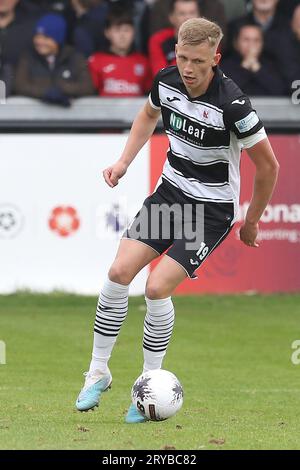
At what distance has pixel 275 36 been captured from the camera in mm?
16984

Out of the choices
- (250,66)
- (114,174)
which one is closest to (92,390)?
(114,174)

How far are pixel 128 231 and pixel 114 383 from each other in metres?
2.44

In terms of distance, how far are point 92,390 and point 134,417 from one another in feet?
1.19

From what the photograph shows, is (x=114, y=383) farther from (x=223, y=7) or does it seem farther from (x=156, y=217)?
(x=223, y=7)

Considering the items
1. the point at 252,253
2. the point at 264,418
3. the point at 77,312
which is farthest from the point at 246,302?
the point at 264,418

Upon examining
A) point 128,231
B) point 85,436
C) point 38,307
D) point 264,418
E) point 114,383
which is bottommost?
point 38,307

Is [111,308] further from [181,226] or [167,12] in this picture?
[167,12]

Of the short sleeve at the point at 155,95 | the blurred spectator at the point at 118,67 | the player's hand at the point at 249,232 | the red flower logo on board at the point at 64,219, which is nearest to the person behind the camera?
the player's hand at the point at 249,232

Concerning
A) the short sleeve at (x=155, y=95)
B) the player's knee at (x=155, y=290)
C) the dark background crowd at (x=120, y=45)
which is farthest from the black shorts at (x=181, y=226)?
the dark background crowd at (x=120, y=45)

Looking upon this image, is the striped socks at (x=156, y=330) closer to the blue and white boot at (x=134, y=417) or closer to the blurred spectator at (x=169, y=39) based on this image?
the blue and white boot at (x=134, y=417)

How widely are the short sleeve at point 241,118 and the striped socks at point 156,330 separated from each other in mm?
1193

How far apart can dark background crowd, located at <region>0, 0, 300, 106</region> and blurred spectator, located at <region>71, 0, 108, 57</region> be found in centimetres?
1

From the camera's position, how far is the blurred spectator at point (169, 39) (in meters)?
16.4

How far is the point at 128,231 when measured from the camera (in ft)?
27.2
